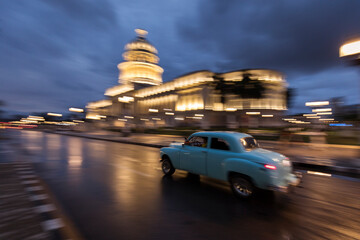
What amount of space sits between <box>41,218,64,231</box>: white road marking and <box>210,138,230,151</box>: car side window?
13.0ft

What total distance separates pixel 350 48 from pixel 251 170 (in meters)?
10.2

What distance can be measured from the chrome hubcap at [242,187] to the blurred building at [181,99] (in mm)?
51617

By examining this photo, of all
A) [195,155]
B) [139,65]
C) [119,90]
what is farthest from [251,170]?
[119,90]

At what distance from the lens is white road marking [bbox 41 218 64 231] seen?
11.5ft

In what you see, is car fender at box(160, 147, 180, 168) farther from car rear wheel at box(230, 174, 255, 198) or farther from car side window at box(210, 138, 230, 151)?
car rear wheel at box(230, 174, 255, 198)

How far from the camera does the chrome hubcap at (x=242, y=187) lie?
495 centimetres

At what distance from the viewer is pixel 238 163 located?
5.00 meters

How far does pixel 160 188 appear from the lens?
5.95 metres

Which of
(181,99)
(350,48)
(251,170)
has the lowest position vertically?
(251,170)

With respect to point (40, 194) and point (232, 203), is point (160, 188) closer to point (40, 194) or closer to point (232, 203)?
point (232, 203)

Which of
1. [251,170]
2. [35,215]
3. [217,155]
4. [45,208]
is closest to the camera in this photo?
[35,215]

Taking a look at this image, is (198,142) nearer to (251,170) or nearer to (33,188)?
(251,170)

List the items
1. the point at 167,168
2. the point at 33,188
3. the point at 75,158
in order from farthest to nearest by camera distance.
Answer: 1. the point at 75,158
2. the point at 167,168
3. the point at 33,188

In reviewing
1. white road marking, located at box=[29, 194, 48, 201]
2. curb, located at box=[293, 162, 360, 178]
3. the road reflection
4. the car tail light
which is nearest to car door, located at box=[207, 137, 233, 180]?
the car tail light
